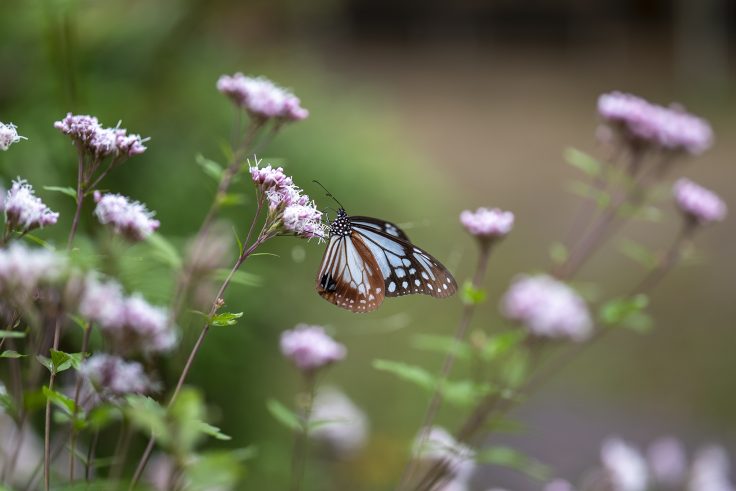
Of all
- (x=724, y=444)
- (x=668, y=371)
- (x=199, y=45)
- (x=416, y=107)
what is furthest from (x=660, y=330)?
(x=199, y=45)

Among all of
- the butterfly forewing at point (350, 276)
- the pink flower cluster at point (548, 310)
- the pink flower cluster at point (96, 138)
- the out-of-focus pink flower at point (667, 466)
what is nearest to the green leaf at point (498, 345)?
the pink flower cluster at point (548, 310)

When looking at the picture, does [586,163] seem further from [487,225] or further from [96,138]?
[96,138]

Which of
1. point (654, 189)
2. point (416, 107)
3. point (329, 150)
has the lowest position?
point (654, 189)

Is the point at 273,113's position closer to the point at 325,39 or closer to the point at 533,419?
the point at 533,419

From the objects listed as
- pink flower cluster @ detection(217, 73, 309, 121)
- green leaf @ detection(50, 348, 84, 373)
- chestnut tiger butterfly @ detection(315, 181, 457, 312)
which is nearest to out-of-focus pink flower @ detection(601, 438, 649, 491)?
chestnut tiger butterfly @ detection(315, 181, 457, 312)

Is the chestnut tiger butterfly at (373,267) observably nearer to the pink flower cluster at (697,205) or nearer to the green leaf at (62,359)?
the green leaf at (62,359)

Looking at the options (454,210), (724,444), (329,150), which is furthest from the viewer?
(454,210)

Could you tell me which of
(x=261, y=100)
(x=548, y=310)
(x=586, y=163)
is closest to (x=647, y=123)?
(x=586, y=163)
